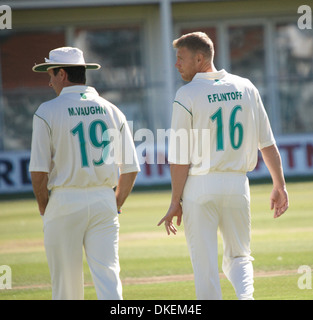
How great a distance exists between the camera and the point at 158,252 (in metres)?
10.7

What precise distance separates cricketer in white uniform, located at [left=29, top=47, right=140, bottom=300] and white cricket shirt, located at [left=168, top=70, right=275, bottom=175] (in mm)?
506

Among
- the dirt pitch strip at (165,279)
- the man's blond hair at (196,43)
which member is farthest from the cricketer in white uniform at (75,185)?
the dirt pitch strip at (165,279)

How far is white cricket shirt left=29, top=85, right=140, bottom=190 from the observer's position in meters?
5.22

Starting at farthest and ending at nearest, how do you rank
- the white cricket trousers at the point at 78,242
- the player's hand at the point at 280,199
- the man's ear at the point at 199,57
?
the player's hand at the point at 280,199 → the man's ear at the point at 199,57 → the white cricket trousers at the point at 78,242

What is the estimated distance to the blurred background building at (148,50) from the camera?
24.9 meters

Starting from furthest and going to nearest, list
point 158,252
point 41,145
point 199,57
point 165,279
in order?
1. point 158,252
2. point 165,279
3. point 199,57
4. point 41,145

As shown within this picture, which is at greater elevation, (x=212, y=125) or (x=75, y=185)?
(x=212, y=125)

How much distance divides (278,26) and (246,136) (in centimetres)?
2333

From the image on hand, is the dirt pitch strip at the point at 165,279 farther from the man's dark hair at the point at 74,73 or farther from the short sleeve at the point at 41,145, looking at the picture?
the man's dark hair at the point at 74,73

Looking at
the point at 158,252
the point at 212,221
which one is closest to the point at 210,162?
the point at 212,221

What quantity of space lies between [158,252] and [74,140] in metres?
5.70

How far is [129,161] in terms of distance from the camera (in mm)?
5523

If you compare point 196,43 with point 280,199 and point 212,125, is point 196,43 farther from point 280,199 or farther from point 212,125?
point 280,199

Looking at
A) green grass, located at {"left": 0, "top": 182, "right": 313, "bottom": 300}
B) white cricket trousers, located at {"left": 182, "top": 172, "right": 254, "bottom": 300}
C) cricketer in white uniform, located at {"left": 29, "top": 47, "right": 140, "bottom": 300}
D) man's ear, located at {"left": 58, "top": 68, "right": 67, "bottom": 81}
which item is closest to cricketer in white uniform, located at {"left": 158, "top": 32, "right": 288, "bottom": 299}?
white cricket trousers, located at {"left": 182, "top": 172, "right": 254, "bottom": 300}
